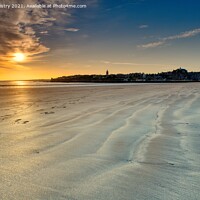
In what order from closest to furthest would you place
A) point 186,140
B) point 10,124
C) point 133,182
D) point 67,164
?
point 133,182, point 67,164, point 186,140, point 10,124

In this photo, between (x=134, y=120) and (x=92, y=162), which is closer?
(x=92, y=162)

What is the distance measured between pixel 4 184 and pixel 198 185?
1.32 m

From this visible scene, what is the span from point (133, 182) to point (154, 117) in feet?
Answer: 10.5

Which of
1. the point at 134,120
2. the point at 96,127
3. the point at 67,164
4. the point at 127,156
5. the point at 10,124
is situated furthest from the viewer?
the point at 134,120

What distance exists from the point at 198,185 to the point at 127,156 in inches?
32.2

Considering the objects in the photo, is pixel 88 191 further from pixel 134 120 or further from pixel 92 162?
pixel 134 120

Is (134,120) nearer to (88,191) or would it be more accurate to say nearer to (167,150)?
(167,150)

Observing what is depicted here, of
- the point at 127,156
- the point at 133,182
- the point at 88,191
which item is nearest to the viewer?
the point at 88,191

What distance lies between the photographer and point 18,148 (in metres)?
2.86

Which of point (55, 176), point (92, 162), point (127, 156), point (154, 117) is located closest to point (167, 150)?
point (127, 156)

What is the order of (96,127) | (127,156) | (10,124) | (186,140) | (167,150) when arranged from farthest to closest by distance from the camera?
1. (10,124)
2. (96,127)
3. (186,140)
4. (167,150)
5. (127,156)

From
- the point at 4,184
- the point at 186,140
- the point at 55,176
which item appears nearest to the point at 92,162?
the point at 55,176

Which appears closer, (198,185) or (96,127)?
(198,185)

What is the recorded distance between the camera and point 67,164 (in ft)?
7.75
